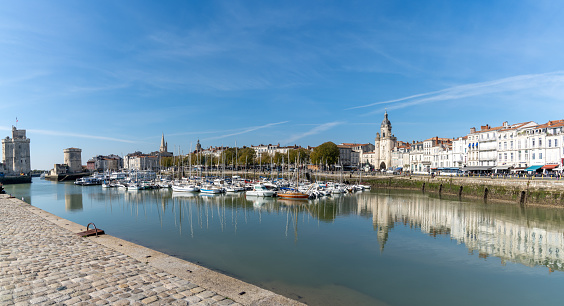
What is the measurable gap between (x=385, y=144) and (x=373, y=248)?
7786 cm

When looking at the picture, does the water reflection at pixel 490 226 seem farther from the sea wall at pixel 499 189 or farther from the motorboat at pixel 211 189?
the motorboat at pixel 211 189

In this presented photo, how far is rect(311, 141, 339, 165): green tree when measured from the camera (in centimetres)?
7906

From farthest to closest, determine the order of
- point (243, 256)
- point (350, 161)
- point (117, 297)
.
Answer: point (350, 161)
point (243, 256)
point (117, 297)

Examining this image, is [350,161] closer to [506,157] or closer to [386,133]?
[386,133]

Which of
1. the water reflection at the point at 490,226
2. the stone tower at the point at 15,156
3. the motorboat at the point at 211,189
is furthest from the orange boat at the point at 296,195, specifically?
the stone tower at the point at 15,156

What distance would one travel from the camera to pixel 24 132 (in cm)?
10056

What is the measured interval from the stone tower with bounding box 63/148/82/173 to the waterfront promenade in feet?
430

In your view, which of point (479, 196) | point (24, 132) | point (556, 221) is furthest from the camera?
point (24, 132)

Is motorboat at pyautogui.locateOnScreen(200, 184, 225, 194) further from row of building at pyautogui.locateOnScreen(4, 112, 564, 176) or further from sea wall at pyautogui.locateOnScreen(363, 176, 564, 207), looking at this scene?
row of building at pyautogui.locateOnScreen(4, 112, 564, 176)

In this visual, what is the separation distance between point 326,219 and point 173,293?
1807 cm

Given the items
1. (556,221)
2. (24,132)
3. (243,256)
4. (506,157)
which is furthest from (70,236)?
(24,132)

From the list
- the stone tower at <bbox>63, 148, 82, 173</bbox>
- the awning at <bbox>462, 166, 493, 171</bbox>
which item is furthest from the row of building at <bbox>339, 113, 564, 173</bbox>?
the stone tower at <bbox>63, 148, 82, 173</bbox>

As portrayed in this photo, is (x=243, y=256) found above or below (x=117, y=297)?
below

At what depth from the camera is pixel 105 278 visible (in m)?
7.77
